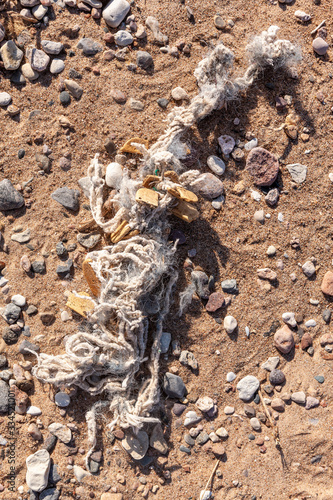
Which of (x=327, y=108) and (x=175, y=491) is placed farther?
(x=327, y=108)

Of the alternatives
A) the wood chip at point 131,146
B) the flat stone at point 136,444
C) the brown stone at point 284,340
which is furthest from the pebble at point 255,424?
the wood chip at point 131,146

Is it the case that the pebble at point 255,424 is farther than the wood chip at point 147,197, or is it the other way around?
the pebble at point 255,424

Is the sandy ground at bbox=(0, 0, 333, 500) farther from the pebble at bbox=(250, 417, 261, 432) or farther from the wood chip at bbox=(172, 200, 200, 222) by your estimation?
the wood chip at bbox=(172, 200, 200, 222)

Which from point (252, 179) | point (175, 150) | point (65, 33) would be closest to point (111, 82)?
point (65, 33)

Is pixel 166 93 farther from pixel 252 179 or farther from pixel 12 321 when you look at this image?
pixel 12 321

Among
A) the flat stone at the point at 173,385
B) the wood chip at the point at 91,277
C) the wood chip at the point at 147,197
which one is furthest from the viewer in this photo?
the flat stone at the point at 173,385

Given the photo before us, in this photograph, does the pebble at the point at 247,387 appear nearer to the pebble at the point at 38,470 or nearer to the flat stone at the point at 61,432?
the flat stone at the point at 61,432

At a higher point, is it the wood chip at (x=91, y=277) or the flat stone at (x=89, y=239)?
the flat stone at (x=89, y=239)
